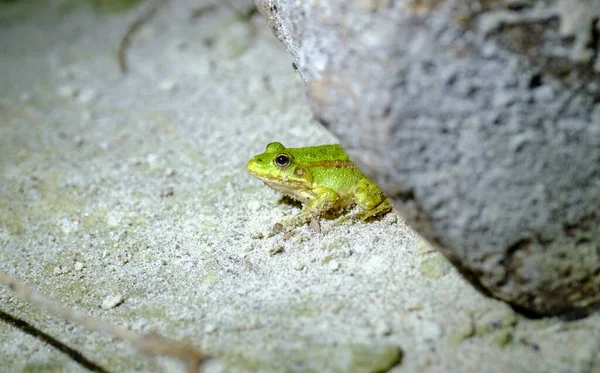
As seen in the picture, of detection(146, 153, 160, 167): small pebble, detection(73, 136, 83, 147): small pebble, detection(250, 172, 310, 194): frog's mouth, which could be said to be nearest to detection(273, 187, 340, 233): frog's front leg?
detection(250, 172, 310, 194): frog's mouth

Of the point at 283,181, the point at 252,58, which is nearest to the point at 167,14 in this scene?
the point at 252,58

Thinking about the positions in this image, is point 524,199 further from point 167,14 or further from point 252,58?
point 167,14

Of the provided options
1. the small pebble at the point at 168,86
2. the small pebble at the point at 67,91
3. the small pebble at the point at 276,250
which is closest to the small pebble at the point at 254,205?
the small pebble at the point at 276,250

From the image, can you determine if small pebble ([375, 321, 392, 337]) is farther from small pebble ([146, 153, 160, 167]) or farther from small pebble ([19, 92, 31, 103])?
small pebble ([19, 92, 31, 103])

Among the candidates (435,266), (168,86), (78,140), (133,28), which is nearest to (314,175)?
(435,266)

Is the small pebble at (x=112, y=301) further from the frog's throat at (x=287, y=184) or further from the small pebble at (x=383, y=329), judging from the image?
the small pebble at (x=383, y=329)
